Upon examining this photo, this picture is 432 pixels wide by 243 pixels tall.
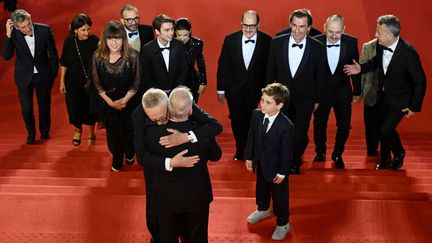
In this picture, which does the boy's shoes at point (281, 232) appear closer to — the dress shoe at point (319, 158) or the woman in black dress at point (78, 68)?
the dress shoe at point (319, 158)

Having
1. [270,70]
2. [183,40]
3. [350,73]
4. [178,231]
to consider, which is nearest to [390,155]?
[350,73]

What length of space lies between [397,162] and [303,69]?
136cm

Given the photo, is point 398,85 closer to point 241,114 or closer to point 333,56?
point 333,56

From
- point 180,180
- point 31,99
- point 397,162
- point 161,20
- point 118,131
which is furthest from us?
point 31,99

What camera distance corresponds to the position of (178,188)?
12.7 feet

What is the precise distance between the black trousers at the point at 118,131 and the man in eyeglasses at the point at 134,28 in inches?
34.9

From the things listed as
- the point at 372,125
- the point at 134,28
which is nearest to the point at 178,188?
the point at 134,28

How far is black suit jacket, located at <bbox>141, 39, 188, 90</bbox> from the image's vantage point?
19.5 ft

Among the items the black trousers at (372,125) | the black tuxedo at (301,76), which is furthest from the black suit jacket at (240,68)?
the black trousers at (372,125)

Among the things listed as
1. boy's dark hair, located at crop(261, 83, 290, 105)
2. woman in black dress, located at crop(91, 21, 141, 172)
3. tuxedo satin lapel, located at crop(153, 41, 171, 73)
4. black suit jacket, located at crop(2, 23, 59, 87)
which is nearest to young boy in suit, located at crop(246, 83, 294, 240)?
boy's dark hair, located at crop(261, 83, 290, 105)

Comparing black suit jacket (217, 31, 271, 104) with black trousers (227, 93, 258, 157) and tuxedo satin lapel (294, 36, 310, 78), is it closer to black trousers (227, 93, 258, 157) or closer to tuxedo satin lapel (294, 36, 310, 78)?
black trousers (227, 93, 258, 157)

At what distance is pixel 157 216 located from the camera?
4.06 metres

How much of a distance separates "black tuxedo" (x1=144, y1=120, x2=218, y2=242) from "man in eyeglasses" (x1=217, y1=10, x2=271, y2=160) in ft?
7.97

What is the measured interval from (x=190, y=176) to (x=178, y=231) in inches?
17.8
